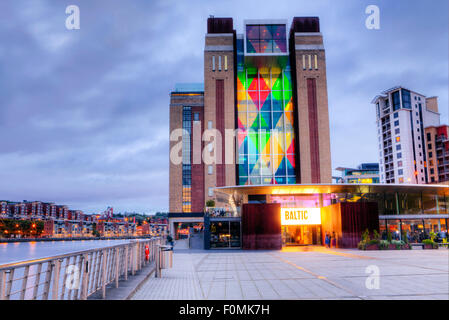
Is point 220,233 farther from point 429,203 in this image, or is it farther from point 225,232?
point 429,203

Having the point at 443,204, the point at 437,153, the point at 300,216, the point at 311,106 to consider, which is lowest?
the point at 300,216

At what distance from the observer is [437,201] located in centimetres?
3619

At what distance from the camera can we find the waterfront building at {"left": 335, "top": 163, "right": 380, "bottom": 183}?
14402cm

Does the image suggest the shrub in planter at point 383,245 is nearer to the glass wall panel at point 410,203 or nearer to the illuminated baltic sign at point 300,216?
the illuminated baltic sign at point 300,216

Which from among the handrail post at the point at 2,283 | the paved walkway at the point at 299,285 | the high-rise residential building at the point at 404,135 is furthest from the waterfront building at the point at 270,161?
the high-rise residential building at the point at 404,135

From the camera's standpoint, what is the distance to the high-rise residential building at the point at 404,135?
103 meters

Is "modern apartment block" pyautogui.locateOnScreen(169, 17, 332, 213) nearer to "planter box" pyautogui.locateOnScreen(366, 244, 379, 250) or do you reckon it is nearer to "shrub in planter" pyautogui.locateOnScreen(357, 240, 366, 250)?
"shrub in planter" pyautogui.locateOnScreen(357, 240, 366, 250)

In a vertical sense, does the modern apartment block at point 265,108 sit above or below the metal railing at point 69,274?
above

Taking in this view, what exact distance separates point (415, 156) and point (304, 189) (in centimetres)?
8260

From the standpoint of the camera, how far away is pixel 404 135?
4082 inches

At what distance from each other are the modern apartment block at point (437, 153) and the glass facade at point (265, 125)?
6198 cm

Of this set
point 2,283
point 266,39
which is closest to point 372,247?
point 2,283

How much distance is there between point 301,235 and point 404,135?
80343 millimetres

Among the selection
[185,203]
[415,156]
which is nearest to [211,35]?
[185,203]
